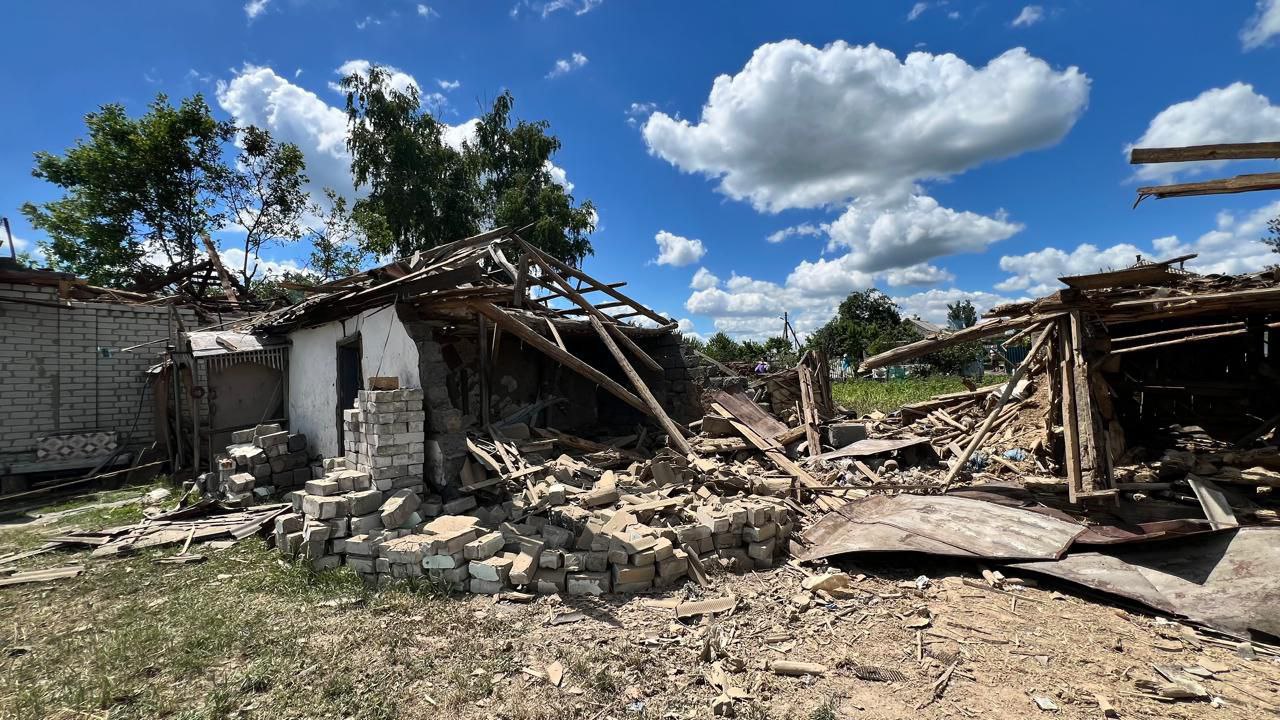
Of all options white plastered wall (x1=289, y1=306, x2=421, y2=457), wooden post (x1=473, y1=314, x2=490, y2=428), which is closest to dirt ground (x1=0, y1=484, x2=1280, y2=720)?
white plastered wall (x1=289, y1=306, x2=421, y2=457)

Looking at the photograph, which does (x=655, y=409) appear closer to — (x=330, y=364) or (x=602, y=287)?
(x=602, y=287)

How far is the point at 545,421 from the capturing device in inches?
372

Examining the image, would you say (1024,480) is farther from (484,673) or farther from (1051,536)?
(484,673)

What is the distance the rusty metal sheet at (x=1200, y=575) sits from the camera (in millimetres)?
3756

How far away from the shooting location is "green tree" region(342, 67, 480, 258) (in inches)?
711

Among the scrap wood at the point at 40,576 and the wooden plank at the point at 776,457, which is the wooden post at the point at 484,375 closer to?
the wooden plank at the point at 776,457

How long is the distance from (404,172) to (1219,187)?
19.9 metres

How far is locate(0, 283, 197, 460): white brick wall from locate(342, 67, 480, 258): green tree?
8590 mm

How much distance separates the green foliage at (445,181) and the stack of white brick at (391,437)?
1299 centimetres

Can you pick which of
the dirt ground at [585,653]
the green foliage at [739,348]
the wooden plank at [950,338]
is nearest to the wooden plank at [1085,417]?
the wooden plank at [950,338]

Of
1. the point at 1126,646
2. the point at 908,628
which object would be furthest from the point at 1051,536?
the point at 908,628

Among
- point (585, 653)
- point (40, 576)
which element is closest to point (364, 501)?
point (585, 653)

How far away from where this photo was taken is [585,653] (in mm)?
3637

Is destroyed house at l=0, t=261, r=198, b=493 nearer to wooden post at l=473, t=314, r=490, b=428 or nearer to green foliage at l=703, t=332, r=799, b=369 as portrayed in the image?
wooden post at l=473, t=314, r=490, b=428
